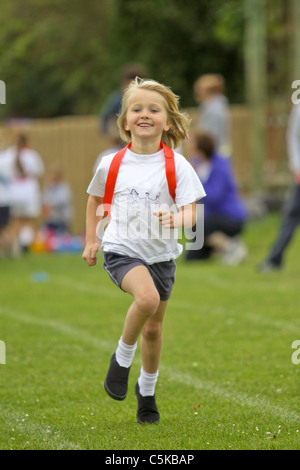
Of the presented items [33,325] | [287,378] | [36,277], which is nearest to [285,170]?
[36,277]

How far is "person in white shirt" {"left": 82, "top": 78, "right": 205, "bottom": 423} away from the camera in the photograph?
4918 mm

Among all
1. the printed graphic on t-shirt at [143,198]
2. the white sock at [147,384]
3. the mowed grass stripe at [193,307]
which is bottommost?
the mowed grass stripe at [193,307]

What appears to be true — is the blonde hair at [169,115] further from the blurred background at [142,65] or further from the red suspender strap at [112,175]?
the blurred background at [142,65]

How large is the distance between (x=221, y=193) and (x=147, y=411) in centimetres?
830

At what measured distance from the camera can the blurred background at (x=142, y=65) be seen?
18.9 meters

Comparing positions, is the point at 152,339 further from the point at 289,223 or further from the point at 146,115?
the point at 289,223

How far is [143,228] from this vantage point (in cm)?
496

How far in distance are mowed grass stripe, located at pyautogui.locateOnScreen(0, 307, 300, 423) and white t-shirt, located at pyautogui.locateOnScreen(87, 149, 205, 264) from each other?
1.13m

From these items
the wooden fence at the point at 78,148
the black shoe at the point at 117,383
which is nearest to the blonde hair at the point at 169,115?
the black shoe at the point at 117,383

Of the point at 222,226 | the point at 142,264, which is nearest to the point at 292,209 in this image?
the point at 222,226

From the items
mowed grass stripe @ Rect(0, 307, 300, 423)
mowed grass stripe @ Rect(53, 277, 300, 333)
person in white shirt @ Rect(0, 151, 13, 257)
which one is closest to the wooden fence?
person in white shirt @ Rect(0, 151, 13, 257)

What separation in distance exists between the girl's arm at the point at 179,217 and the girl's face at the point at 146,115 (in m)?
0.49

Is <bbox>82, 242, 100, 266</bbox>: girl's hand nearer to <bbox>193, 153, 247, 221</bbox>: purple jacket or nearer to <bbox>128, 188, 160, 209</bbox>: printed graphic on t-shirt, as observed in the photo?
<bbox>128, 188, 160, 209</bbox>: printed graphic on t-shirt
